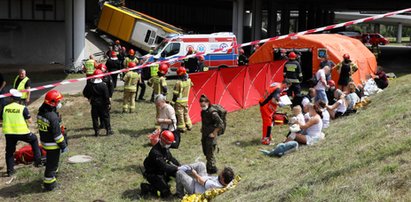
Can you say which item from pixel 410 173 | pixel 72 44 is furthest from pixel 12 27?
pixel 410 173

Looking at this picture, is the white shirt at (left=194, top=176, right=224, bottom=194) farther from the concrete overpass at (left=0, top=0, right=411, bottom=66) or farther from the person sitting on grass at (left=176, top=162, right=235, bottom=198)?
the concrete overpass at (left=0, top=0, right=411, bottom=66)

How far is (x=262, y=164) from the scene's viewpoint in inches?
368

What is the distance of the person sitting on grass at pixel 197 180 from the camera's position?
7379mm

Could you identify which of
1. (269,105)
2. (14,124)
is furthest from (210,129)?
(14,124)

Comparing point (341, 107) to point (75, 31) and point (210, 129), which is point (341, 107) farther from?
point (75, 31)

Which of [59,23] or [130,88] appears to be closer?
[130,88]

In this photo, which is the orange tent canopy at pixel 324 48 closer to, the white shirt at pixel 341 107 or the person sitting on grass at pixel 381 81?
the person sitting on grass at pixel 381 81

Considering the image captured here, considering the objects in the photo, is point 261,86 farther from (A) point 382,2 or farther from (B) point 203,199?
(A) point 382,2

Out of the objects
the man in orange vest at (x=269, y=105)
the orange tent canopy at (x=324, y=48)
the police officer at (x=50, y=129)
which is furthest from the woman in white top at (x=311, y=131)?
the orange tent canopy at (x=324, y=48)

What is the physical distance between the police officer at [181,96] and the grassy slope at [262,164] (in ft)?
1.43

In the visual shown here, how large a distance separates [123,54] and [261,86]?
8.12 m

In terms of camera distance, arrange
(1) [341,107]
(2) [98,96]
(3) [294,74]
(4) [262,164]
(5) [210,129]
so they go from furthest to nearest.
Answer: (3) [294,74], (1) [341,107], (2) [98,96], (4) [262,164], (5) [210,129]

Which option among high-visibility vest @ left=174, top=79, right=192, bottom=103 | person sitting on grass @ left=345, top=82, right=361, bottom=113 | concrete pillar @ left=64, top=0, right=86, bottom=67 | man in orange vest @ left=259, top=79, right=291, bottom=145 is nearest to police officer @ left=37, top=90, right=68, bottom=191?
high-visibility vest @ left=174, top=79, right=192, bottom=103

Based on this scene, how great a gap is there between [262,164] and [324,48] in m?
9.37
